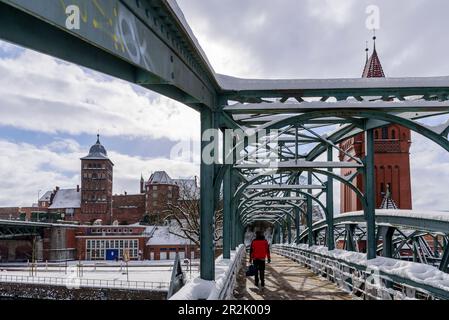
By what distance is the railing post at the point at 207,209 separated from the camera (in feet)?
26.1

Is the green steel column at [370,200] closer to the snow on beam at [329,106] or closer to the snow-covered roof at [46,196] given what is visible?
the snow on beam at [329,106]

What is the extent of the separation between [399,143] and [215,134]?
51.3 meters

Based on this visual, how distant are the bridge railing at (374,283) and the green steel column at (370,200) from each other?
2.34 feet

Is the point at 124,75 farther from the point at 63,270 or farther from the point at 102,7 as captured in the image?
the point at 63,270

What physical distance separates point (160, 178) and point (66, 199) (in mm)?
18194

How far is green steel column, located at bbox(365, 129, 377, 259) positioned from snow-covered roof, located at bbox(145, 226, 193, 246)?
1975 inches

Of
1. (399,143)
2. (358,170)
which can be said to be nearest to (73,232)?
(399,143)

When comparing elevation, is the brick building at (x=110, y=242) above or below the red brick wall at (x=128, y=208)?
below

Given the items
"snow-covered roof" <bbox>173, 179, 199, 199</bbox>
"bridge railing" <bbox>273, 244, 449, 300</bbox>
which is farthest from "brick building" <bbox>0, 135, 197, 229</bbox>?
"bridge railing" <bbox>273, 244, 449, 300</bbox>

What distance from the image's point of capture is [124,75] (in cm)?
434

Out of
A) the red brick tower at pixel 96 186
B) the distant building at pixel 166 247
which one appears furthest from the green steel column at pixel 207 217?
the red brick tower at pixel 96 186

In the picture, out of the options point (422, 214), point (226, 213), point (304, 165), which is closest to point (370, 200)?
point (422, 214)

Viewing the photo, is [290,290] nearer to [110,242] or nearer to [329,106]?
[329,106]

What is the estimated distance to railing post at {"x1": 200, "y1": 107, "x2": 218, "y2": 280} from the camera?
7.94 meters
